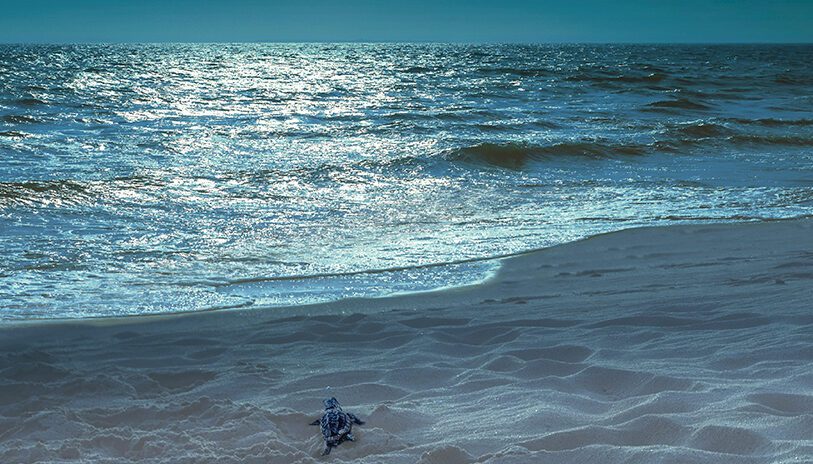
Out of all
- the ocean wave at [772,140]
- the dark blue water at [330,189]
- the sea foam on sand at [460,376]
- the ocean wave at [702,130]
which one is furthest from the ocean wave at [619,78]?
the sea foam on sand at [460,376]

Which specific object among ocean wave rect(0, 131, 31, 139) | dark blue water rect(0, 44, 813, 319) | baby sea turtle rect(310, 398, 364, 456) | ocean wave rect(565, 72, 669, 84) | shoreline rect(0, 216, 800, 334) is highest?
ocean wave rect(565, 72, 669, 84)

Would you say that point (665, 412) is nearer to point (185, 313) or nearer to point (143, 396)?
point (143, 396)

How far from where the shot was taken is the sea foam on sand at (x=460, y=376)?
10.7ft

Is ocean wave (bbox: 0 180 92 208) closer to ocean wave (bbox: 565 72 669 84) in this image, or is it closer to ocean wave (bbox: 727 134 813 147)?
ocean wave (bbox: 727 134 813 147)

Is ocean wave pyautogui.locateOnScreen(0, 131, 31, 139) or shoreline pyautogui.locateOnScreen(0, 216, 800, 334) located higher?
ocean wave pyautogui.locateOnScreen(0, 131, 31, 139)

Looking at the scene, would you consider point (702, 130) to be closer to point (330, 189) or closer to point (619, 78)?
point (330, 189)

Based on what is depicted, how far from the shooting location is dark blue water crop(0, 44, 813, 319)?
6.25 meters

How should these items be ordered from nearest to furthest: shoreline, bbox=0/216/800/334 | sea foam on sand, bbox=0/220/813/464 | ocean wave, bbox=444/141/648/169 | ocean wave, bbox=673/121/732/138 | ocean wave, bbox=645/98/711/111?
1. sea foam on sand, bbox=0/220/813/464
2. shoreline, bbox=0/216/800/334
3. ocean wave, bbox=444/141/648/169
4. ocean wave, bbox=673/121/732/138
5. ocean wave, bbox=645/98/711/111

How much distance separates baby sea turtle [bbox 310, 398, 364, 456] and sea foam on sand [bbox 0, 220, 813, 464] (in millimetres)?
42

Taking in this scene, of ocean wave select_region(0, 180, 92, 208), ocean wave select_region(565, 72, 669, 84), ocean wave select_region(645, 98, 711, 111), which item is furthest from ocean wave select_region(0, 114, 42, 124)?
ocean wave select_region(565, 72, 669, 84)

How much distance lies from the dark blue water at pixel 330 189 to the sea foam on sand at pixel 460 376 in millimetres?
658

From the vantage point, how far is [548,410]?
3520 millimetres

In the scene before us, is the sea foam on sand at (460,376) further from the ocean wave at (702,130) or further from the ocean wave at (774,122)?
the ocean wave at (774,122)

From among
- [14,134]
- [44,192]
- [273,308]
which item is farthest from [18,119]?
[273,308]
